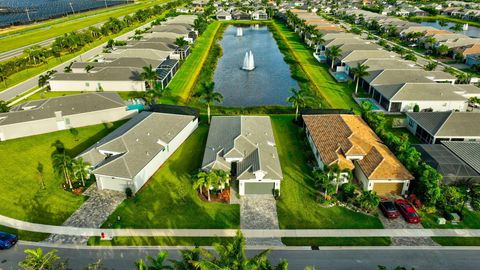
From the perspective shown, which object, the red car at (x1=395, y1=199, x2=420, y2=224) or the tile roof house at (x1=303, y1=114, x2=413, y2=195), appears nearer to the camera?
the red car at (x1=395, y1=199, x2=420, y2=224)

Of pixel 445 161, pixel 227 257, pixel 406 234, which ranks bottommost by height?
pixel 406 234

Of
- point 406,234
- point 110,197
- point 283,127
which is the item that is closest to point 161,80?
point 283,127

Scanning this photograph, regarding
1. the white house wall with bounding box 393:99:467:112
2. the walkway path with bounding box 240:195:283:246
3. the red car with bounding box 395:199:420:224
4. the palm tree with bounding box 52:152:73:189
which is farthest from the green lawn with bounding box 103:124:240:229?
the white house wall with bounding box 393:99:467:112

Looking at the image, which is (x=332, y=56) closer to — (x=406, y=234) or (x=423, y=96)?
(x=423, y=96)

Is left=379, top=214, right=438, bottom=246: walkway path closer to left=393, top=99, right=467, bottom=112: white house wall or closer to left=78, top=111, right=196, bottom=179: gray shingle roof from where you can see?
left=78, top=111, right=196, bottom=179: gray shingle roof

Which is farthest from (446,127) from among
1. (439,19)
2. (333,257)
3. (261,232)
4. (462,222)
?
(439,19)
